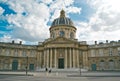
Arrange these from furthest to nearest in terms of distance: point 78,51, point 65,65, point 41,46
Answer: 1. point 41,46
2. point 78,51
3. point 65,65

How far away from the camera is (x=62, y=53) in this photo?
54156 mm

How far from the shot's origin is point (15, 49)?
191 feet

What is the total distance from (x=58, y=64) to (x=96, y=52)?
567 inches

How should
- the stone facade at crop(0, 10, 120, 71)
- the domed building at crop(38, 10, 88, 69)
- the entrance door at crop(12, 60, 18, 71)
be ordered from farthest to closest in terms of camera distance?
1. the entrance door at crop(12, 60, 18, 71)
2. the stone facade at crop(0, 10, 120, 71)
3. the domed building at crop(38, 10, 88, 69)

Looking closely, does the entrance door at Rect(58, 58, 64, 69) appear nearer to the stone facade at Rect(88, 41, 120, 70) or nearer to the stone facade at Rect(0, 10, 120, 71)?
the stone facade at Rect(0, 10, 120, 71)

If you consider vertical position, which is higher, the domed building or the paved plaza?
the domed building

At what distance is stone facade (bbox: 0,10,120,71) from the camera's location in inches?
2114

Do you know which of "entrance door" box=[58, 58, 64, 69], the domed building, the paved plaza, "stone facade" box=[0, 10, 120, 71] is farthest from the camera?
"entrance door" box=[58, 58, 64, 69]

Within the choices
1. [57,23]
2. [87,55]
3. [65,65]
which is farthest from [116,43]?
[57,23]

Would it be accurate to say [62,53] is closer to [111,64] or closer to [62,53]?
[62,53]

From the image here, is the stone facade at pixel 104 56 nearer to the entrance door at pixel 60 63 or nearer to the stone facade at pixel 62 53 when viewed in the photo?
the stone facade at pixel 62 53

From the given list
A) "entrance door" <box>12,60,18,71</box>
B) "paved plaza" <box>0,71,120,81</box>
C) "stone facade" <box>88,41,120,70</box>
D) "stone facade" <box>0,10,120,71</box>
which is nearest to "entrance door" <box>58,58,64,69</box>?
"stone facade" <box>0,10,120,71</box>

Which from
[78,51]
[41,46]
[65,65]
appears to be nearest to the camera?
[65,65]

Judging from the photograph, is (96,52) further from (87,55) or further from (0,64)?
(0,64)
